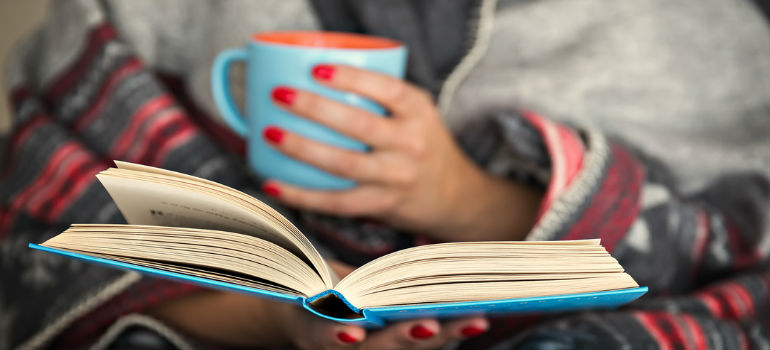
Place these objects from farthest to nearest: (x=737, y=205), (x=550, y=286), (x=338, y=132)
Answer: (x=737, y=205)
(x=338, y=132)
(x=550, y=286)

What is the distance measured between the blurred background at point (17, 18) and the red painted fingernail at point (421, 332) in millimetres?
1497

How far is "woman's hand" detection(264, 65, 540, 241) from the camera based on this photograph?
58 centimetres

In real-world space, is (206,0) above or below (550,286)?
above

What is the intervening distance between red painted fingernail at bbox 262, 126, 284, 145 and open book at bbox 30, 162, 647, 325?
0.73ft

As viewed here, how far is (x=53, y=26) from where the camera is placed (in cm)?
86

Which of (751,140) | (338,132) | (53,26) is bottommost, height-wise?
(338,132)

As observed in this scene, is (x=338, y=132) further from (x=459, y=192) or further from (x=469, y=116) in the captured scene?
(x=469, y=116)

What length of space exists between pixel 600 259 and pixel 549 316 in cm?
27

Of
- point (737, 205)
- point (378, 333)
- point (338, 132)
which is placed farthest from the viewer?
point (737, 205)

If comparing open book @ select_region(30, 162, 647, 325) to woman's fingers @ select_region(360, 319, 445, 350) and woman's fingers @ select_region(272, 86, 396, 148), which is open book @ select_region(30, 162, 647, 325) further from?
woman's fingers @ select_region(272, 86, 396, 148)

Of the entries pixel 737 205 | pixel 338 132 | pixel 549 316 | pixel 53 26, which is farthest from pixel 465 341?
pixel 53 26

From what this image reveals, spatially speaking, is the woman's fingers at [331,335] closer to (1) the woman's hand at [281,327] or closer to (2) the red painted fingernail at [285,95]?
(1) the woman's hand at [281,327]

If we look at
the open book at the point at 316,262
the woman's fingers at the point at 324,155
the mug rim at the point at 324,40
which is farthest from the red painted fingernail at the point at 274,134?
the open book at the point at 316,262

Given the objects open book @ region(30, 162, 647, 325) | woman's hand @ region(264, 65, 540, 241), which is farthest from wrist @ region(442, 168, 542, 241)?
open book @ region(30, 162, 647, 325)
